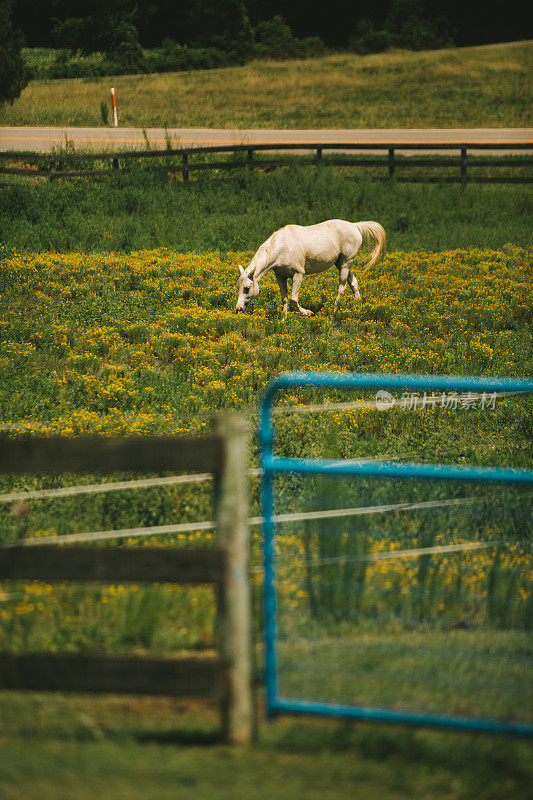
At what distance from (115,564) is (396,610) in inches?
72.6

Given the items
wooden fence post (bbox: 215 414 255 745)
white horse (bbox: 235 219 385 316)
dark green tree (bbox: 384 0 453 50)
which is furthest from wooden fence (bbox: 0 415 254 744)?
dark green tree (bbox: 384 0 453 50)

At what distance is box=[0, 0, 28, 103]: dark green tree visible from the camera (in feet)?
98.4

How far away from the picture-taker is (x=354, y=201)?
75.9 ft

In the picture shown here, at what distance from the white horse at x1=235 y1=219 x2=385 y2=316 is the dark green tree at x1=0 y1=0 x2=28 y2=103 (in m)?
20.6

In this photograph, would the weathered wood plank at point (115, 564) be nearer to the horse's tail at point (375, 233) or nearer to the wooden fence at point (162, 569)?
the wooden fence at point (162, 569)

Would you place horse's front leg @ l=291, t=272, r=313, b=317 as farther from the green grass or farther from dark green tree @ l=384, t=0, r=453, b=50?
dark green tree @ l=384, t=0, r=453, b=50

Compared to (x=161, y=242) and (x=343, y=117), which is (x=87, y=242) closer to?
(x=161, y=242)

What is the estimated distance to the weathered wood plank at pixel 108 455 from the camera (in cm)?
381

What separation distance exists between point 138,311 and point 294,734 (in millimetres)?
11185

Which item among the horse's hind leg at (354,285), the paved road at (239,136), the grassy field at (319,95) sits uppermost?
the grassy field at (319,95)

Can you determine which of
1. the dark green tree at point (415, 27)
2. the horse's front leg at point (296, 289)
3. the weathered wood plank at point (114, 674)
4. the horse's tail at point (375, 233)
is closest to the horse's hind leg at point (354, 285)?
the horse's tail at point (375, 233)

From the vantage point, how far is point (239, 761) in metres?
3.66

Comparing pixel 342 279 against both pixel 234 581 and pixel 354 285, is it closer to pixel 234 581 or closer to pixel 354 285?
pixel 354 285

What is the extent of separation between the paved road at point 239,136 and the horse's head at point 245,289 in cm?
1770
